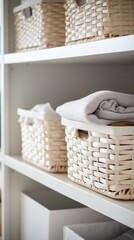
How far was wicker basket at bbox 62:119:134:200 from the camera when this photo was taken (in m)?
1.22

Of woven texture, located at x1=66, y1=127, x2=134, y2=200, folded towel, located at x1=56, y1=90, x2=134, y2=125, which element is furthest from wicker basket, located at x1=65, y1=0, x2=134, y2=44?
woven texture, located at x1=66, y1=127, x2=134, y2=200

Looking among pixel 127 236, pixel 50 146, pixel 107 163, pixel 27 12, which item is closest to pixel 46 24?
pixel 27 12

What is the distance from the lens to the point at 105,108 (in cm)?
127

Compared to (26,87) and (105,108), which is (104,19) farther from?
(26,87)

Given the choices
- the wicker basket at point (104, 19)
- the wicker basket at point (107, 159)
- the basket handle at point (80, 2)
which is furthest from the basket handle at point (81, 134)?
the basket handle at point (80, 2)

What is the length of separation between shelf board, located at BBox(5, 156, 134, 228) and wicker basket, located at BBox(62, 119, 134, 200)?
28mm

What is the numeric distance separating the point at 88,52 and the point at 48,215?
1.94 ft

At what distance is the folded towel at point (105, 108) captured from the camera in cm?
125

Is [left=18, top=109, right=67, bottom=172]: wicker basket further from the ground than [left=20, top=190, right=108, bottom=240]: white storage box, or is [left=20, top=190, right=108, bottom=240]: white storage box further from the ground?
[left=18, top=109, right=67, bottom=172]: wicker basket

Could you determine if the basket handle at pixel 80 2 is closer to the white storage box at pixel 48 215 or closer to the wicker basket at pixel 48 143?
the wicker basket at pixel 48 143

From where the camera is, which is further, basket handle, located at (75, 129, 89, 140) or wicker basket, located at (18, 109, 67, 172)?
wicker basket, located at (18, 109, 67, 172)

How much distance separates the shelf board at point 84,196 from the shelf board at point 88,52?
360mm

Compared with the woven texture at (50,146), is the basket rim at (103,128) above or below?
above

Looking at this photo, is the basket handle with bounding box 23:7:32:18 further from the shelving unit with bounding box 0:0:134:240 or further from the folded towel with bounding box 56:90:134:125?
the folded towel with bounding box 56:90:134:125
